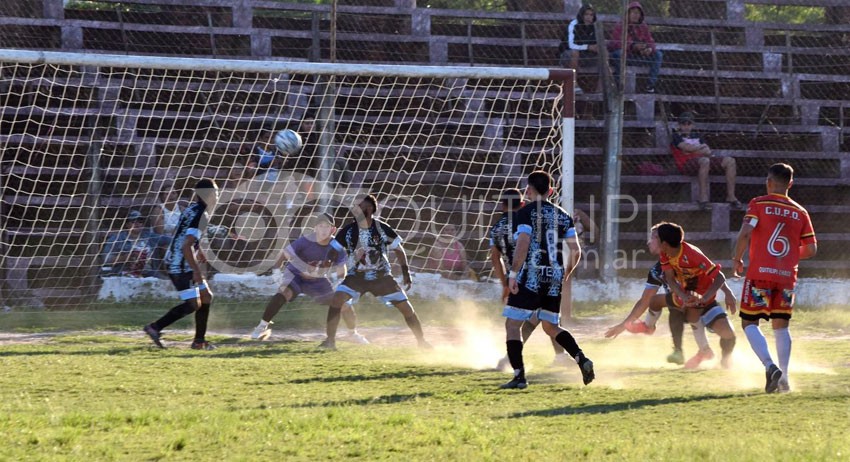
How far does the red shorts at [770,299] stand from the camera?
26.6 ft

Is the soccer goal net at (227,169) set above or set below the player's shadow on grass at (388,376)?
above

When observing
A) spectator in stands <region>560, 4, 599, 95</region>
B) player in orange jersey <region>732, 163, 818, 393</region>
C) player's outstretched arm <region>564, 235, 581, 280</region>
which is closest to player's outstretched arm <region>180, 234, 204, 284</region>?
player's outstretched arm <region>564, 235, 581, 280</region>

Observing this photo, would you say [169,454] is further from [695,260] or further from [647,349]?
[647,349]

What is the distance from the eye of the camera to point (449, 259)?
1602 centimetres

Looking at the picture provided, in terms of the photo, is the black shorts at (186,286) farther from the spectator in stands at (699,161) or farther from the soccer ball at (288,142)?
the spectator in stands at (699,161)

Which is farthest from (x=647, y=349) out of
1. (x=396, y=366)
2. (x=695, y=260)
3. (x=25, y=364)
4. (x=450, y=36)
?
(x=450, y=36)

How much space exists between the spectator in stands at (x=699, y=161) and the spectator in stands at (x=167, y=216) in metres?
8.07

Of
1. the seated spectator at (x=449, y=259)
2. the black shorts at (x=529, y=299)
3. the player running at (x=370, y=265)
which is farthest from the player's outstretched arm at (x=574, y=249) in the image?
the seated spectator at (x=449, y=259)

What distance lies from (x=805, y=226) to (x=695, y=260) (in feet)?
4.02

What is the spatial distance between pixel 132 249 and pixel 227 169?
6.25ft

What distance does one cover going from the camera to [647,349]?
11.6 metres

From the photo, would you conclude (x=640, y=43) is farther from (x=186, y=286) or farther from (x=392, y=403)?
(x=392, y=403)

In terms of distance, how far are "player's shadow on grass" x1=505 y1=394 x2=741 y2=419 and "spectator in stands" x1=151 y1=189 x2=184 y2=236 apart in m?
9.28

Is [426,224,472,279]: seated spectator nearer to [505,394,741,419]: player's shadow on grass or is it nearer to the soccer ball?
the soccer ball
